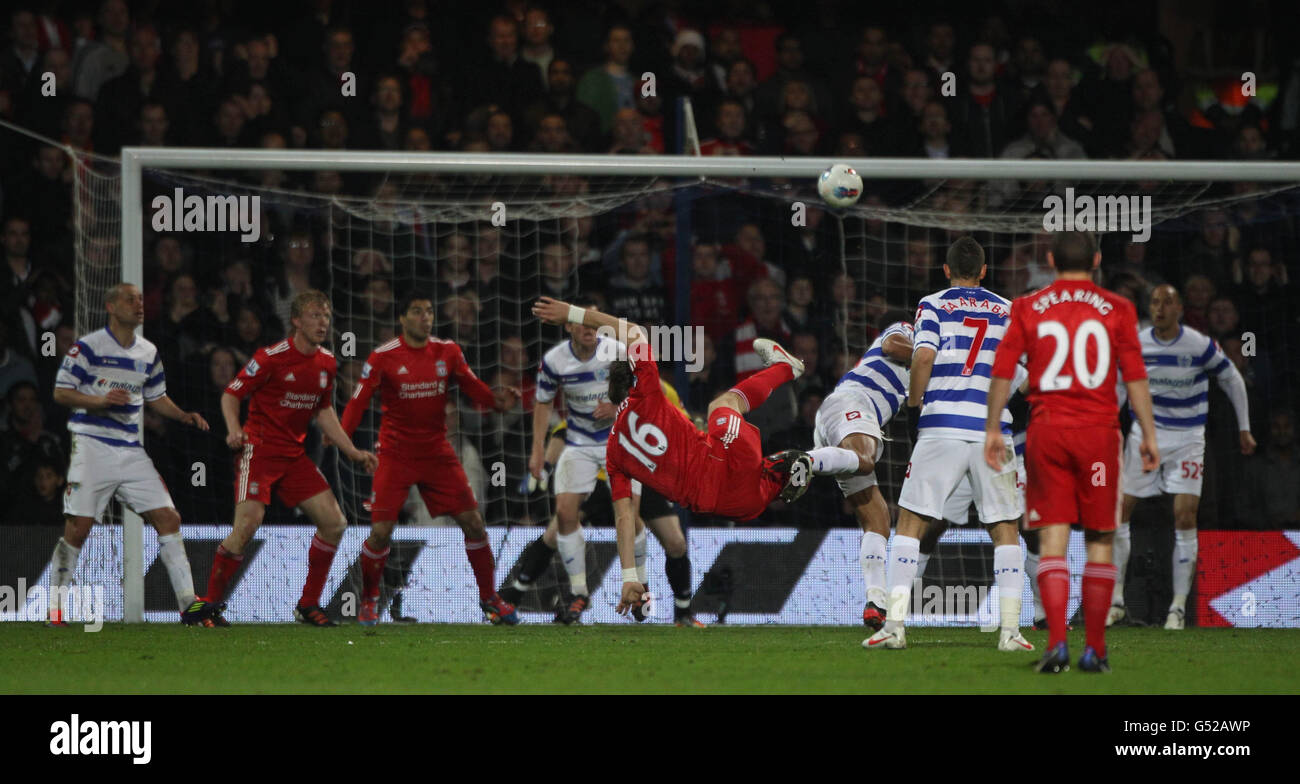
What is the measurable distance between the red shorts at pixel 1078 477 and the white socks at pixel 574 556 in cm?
466

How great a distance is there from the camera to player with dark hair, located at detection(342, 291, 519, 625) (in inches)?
388

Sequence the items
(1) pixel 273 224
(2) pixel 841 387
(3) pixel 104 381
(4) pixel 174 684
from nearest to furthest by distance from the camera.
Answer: (4) pixel 174 684, (2) pixel 841 387, (3) pixel 104 381, (1) pixel 273 224

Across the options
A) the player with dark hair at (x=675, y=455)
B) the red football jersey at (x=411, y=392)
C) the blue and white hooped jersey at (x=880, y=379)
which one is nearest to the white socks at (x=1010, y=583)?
the player with dark hair at (x=675, y=455)

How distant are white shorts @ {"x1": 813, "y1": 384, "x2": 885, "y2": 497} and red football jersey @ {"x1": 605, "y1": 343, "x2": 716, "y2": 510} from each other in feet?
2.54

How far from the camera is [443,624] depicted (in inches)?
412

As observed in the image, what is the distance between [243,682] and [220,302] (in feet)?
20.2

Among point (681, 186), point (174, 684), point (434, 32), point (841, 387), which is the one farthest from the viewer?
point (434, 32)

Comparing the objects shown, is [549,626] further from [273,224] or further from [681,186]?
[273,224]

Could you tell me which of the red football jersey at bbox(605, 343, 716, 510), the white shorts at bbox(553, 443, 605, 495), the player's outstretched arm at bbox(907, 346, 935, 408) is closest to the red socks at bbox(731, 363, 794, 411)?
the red football jersey at bbox(605, 343, 716, 510)

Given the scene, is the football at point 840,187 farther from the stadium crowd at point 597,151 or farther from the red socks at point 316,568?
the red socks at point 316,568

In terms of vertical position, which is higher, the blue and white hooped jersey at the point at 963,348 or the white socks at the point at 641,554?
the blue and white hooped jersey at the point at 963,348

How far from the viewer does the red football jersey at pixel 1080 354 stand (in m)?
6.19

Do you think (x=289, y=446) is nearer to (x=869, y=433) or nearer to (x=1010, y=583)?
(x=869, y=433)
